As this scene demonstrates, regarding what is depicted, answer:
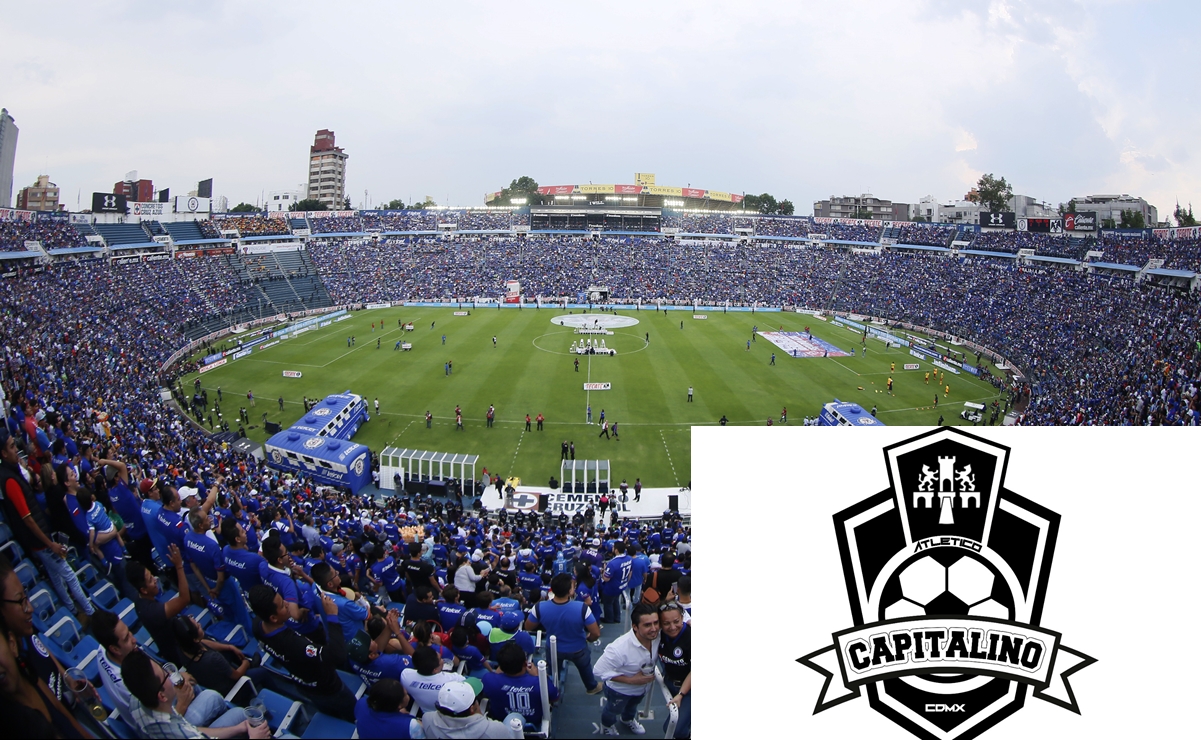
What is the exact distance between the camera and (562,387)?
37312mm

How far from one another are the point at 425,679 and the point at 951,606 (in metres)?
4.65

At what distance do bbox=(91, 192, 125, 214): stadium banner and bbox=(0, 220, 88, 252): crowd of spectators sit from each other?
27.1 ft

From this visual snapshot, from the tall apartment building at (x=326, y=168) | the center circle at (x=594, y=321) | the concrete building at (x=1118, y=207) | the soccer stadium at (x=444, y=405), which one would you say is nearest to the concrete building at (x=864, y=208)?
the concrete building at (x=1118, y=207)

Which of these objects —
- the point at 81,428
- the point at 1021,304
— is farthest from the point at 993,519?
the point at 1021,304

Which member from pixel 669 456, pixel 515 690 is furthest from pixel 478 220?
pixel 515 690

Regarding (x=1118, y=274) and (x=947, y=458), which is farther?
(x=1118, y=274)

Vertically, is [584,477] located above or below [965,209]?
below

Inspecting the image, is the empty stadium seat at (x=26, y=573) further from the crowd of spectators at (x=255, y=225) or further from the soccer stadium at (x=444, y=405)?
the crowd of spectators at (x=255, y=225)

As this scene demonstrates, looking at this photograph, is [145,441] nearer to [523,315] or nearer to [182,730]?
[182,730]

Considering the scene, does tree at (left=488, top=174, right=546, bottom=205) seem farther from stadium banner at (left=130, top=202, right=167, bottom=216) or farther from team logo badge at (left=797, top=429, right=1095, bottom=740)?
team logo badge at (left=797, top=429, right=1095, bottom=740)

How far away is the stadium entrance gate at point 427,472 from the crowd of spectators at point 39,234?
46221 mm

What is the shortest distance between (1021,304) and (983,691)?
59.5 metres

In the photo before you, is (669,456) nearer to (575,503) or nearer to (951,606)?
(575,503)

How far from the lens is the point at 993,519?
17.9 ft
